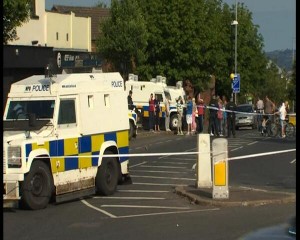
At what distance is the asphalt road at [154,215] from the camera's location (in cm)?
1112

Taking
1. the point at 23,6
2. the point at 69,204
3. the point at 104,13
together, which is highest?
the point at 104,13

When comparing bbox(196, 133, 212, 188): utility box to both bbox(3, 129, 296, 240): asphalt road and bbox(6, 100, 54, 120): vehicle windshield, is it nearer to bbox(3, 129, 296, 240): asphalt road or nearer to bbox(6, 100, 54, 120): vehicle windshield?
bbox(3, 129, 296, 240): asphalt road

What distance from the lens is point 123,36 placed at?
137 feet

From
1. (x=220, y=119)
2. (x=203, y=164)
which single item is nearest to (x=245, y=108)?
(x=220, y=119)

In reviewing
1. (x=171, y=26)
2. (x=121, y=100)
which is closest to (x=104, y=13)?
(x=171, y=26)

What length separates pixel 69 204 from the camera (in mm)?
14711

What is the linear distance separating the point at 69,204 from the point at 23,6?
782 centimetres

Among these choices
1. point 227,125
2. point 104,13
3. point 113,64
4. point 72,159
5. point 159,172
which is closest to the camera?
point 72,159

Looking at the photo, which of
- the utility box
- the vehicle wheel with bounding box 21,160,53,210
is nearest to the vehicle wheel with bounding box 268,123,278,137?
the utility box

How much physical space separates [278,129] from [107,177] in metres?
19.0

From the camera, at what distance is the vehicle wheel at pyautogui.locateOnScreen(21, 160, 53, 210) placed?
13.5m

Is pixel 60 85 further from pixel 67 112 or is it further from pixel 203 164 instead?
pixel 203 164

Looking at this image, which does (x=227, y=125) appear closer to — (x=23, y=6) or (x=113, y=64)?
(x=113, y=64)
